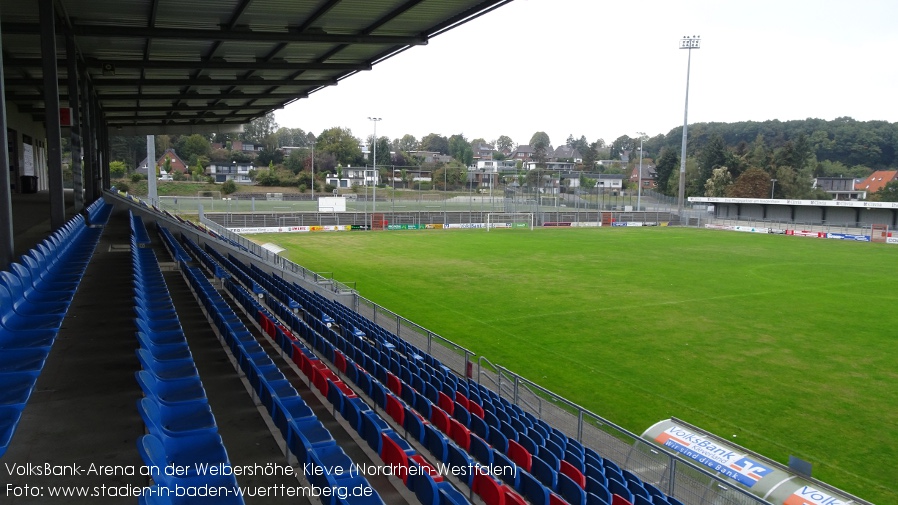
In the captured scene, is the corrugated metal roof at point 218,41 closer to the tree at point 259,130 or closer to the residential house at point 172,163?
the residential house at point 172,163

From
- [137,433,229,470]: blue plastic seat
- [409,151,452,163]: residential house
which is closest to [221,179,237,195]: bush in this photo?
[409,151,452,163]: residential house

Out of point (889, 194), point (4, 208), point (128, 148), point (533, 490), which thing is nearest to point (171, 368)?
point (533, 490)

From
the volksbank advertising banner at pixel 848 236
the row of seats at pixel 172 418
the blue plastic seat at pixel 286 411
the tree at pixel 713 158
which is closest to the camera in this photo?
the row of seats at pixel 172 418

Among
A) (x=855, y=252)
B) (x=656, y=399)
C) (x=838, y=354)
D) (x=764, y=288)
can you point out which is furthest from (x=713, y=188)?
(x=656, y=399)

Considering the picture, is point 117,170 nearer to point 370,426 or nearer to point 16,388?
point 370,426

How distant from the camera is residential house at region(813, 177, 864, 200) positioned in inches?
3438

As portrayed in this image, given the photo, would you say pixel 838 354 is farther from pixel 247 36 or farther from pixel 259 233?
pixel 259 233

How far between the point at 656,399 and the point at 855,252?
3615 centimetres

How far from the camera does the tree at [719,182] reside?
262 ft

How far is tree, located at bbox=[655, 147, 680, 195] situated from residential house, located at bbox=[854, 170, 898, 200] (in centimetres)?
2663

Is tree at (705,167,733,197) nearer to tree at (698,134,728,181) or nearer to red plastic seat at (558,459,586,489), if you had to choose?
tree at (698,134,728,181)

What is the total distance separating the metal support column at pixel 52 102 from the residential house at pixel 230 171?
71.7 meters

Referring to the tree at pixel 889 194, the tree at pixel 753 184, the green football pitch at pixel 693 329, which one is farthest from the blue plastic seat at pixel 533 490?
the tree at pixel 753 184

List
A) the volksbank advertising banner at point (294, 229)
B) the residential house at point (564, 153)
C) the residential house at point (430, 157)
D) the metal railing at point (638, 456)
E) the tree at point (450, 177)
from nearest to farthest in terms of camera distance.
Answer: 1. the metal railing at point (638, 456)
2. the volksbank advertising banner at point (294, 229)
3. the tree at point (450, 177)
4. the residential house at point (430, 157)
5. the residential house at point (564, 153)
